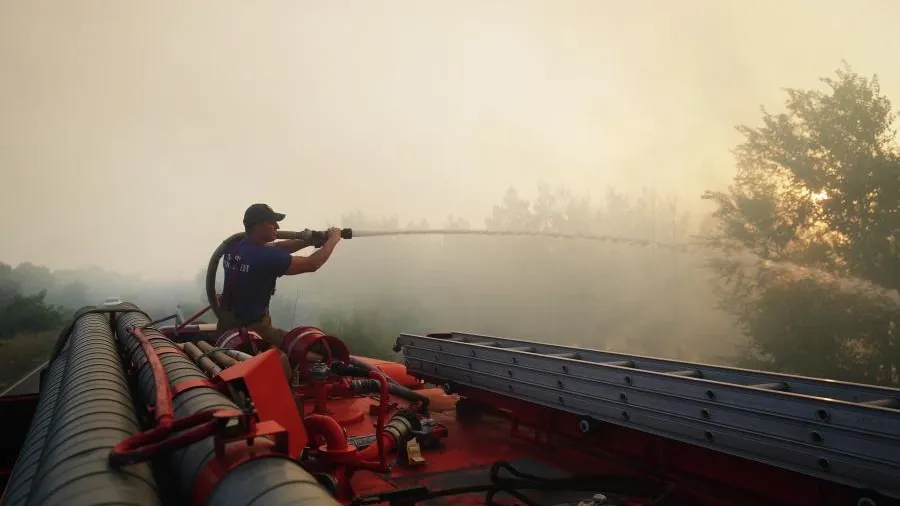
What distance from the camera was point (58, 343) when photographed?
6699 millimetres

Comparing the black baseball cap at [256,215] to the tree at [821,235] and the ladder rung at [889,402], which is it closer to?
the ladder rung at [889,402]

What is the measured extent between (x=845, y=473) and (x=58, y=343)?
305 inches

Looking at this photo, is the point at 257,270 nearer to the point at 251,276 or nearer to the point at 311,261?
the point at 251,276

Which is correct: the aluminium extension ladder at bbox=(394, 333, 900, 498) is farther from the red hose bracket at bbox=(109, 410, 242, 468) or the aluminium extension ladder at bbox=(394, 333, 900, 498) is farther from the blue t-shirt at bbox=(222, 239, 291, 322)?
the red hose bracket at bbox=(109, 410, 242, 468)

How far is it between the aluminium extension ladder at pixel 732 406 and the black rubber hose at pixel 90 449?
3.09m

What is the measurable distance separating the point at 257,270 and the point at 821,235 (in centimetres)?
2809

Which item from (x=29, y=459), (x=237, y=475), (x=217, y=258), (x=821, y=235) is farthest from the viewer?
(x=821, y=235)

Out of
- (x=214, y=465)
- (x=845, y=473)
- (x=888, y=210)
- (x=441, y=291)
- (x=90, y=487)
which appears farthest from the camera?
(x=441, y=291)

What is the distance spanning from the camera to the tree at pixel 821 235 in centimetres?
2458

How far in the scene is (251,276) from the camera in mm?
6438

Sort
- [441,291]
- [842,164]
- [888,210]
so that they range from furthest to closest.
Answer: [441,291] → [842,164] → [888,210]

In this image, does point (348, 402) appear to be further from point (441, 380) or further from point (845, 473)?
point (845, 473)

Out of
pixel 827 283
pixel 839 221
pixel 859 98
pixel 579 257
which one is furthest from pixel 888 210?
pixel 579 257

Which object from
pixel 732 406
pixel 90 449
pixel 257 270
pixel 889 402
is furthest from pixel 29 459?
pixel 889 402
